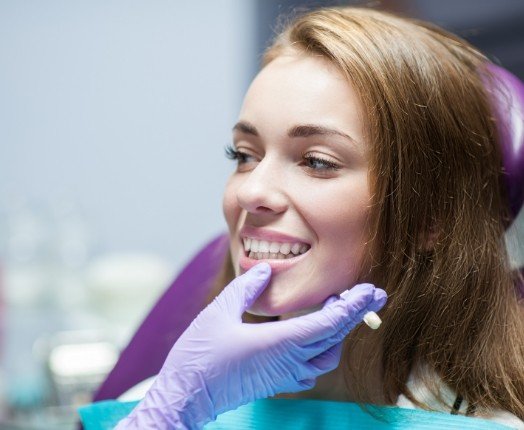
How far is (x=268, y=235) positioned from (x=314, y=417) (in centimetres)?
26

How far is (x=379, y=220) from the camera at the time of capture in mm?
1148

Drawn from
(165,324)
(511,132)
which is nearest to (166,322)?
(165,324)

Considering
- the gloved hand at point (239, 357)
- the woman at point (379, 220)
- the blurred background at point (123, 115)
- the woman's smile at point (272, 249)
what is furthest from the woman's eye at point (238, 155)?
the blurred background at point (123, 115)

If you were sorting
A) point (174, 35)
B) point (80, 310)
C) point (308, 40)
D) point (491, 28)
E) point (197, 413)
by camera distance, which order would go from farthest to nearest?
point (174, 35), point (80, 310), point (491, 28), point (308, 40), point (197, 413)

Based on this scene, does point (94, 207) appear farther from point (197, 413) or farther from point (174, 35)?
point (197, 413)

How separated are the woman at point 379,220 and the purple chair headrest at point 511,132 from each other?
38 millimetres

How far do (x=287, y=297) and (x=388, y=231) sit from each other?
17 cm

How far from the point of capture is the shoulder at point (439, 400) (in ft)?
3.62

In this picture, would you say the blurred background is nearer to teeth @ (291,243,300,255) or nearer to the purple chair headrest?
the purple chair headrest

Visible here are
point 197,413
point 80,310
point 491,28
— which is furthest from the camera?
point 80,310

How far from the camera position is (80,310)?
8.61 feet

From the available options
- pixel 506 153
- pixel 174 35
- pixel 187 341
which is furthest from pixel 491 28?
pixel 187 341

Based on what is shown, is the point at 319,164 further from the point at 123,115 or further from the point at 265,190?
the point at 123,115

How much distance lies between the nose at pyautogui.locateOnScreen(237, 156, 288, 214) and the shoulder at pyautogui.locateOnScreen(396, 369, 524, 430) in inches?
12.0
